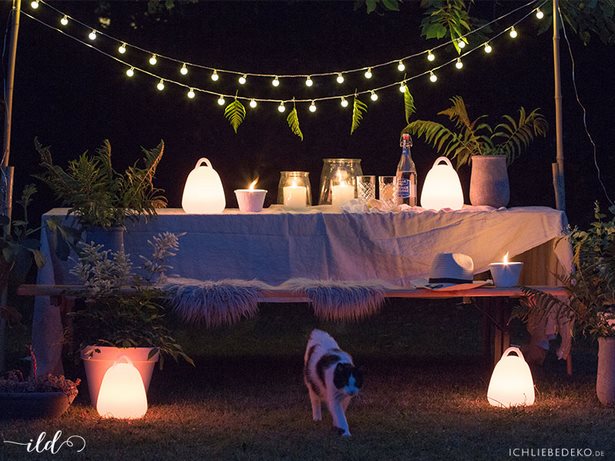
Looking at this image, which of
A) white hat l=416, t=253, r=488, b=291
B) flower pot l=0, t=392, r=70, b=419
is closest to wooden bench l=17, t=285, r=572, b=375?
white hat l=416, t=253, r=488, b=291

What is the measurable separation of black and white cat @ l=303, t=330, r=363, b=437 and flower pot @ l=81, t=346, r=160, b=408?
60 cm

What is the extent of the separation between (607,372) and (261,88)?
3.50 metres

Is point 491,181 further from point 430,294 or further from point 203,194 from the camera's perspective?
point 203,194

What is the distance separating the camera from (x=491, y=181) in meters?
4.85

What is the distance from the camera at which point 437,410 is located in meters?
4.22

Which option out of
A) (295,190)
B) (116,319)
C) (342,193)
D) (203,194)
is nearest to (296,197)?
(295,190)

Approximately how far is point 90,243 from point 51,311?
304mm

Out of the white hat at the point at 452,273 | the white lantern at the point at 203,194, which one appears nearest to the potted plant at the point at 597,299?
the white hat at the point at 452,273

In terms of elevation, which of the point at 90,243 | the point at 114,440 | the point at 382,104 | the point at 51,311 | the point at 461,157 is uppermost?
the point at 382,104

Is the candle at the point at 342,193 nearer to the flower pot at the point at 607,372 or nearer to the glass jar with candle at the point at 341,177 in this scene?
the glass jar with candle at the point at 341,177

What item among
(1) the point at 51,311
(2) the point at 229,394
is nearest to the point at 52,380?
(1) the point at 51,311

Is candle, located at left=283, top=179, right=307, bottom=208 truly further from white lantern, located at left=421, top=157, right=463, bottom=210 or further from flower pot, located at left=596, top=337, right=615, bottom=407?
flower pot, located at left=596, top=337, right=615, bottom=407

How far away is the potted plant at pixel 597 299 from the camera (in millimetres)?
4234

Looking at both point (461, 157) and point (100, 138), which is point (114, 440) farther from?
point (100, 138)
